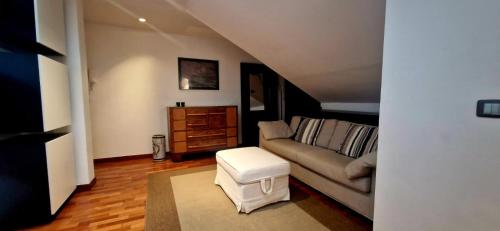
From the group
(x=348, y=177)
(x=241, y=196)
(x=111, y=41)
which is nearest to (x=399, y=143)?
(x=348, y=177)

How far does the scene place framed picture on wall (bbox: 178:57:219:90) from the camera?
3.91 metres

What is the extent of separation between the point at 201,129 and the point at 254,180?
6.42 ft

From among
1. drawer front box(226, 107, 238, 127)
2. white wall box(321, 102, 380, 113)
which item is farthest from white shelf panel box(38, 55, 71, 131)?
white wall box(321, 102, 380, 113)

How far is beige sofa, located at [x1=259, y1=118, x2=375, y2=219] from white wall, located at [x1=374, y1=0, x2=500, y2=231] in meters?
0.72

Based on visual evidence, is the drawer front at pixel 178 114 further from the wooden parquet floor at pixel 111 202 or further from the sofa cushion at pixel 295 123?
the sofa cushion at pixel 295 123

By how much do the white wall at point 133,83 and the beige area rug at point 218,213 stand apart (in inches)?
61.6

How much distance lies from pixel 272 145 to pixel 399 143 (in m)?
2.15

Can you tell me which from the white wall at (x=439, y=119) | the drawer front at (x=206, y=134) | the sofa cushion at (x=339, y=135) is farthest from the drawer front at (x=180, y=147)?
the white wall at (x=439, y=119)

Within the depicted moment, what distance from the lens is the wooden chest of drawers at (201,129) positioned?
11.4 feet

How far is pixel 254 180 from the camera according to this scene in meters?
1.93

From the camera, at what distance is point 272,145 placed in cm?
311

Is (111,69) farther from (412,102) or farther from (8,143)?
(412,102)

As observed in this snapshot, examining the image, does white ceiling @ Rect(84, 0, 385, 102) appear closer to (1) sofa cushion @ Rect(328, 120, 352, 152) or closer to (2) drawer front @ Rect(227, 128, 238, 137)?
(1) sofa cushion @ Rect(328, 120, 352, 152)

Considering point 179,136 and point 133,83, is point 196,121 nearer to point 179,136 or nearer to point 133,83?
point 179,136
